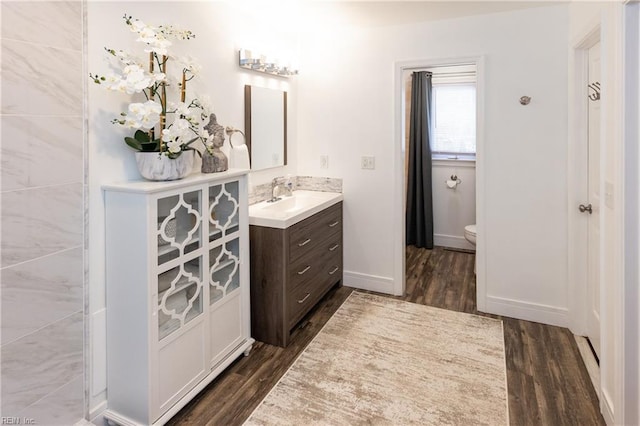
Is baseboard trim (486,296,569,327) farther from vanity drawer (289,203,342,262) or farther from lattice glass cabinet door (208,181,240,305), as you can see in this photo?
lattice glass cabinet door (208,181,240,305)

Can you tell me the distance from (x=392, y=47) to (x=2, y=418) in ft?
11.0

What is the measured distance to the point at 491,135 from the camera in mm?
3047

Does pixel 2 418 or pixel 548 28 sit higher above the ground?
pixel 548 28

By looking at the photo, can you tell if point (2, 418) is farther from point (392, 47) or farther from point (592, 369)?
point (392, 47)

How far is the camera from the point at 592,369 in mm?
2346

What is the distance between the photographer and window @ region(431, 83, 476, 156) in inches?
189

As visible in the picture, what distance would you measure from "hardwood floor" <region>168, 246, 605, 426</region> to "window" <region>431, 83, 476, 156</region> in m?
2.20

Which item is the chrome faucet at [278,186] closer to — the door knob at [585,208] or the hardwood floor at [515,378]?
the hardwood floor at [515,378]

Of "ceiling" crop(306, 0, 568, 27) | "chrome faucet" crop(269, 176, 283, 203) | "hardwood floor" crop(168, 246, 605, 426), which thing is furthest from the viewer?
"chrome faucet" crop(269, 176, 283, 203)

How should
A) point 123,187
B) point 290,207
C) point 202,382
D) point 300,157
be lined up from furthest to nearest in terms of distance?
1. point 300,157
2. point 290,207
3. point 202,382
4. point 123,187

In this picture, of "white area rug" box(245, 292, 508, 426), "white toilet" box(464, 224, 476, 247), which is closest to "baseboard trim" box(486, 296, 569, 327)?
"white area rug" box(245, 292, 508, 426)

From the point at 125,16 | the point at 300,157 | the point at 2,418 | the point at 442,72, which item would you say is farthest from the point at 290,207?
the point at 442,72

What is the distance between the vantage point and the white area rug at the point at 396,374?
78.6 inches

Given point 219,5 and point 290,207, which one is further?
point 290,207
